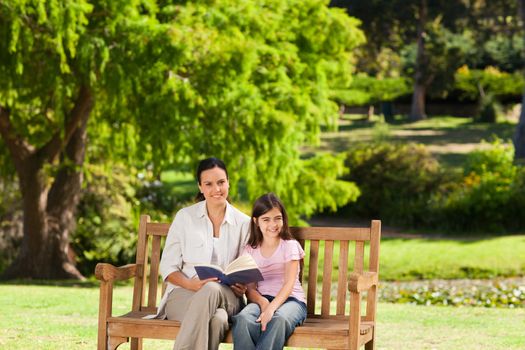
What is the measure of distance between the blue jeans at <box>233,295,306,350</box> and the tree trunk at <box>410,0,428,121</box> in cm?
3284

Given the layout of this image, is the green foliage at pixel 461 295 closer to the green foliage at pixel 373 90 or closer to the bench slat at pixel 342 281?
the bench slat at pixel 342 281

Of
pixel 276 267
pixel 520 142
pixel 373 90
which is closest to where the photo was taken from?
pixel 276 267

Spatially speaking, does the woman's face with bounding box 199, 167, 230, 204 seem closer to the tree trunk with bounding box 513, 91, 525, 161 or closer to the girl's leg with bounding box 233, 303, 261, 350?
the girl's leg with bounding box 233, 303, 261, 350

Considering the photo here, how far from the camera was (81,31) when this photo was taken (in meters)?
12.6

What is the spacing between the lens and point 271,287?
5.69m

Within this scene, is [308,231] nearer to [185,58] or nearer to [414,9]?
[185,58]

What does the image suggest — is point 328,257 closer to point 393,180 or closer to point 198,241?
point 198,241

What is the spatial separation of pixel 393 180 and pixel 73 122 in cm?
938

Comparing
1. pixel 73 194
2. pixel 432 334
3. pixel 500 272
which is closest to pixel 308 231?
pixel 432 334

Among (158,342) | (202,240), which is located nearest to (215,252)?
(202,240)

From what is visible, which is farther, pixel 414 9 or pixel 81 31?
pixel 414 9

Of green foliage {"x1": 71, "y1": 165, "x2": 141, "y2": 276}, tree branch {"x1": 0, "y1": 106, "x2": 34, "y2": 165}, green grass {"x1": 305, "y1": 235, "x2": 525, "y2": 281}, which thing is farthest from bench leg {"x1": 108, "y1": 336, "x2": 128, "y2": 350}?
green grass {"x1": 305, "y1": 235, "x2": 525, "y2": 281}

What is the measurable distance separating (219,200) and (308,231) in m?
0.58

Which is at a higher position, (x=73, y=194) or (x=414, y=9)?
(x=414, y=9)
